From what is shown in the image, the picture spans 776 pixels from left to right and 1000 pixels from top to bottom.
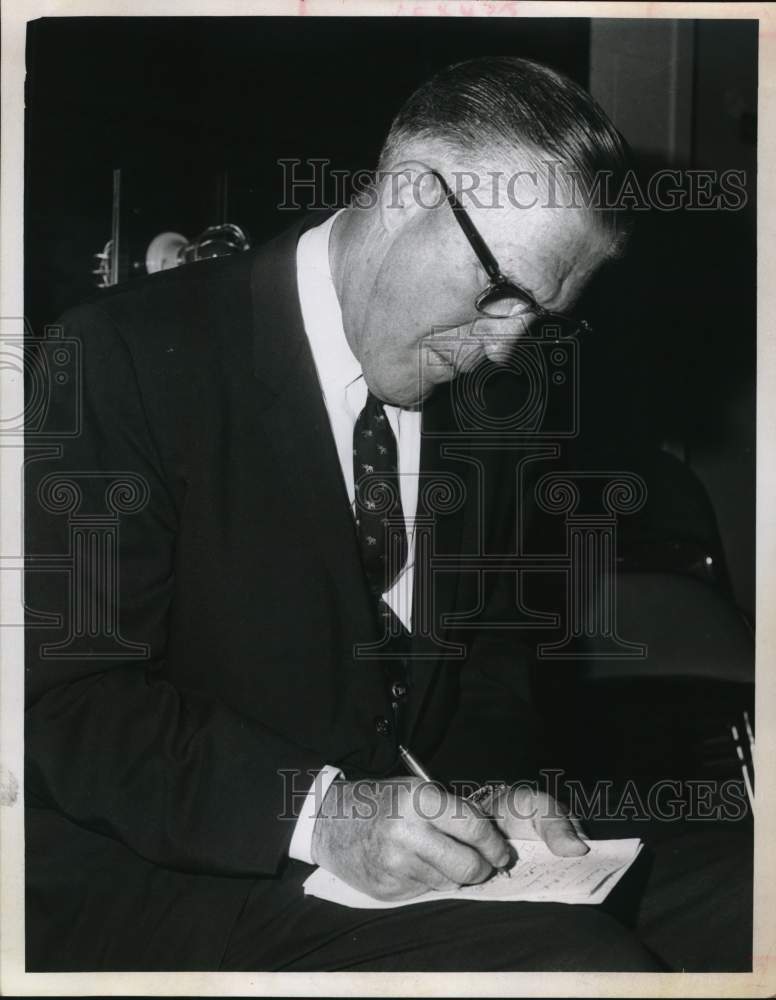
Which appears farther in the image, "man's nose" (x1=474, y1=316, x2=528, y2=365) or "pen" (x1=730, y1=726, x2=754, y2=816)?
"pen" (x1=730, y1=726, x2=754, y2=816)

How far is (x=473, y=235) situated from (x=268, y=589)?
0.46 metres

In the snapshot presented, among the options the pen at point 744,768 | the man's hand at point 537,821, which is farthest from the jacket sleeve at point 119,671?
the pen at point 744,768

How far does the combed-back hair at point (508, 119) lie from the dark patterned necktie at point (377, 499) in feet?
0.98

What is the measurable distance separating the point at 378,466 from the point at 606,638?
380 mm

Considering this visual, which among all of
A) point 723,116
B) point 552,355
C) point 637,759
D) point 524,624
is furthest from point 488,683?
point 723,116

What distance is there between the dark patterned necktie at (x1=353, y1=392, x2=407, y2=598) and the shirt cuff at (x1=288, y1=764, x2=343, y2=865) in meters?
0.23

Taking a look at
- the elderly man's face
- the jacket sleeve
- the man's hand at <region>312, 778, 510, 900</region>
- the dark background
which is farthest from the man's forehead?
the man's hand at <region>312, 778, 510, 900</region>

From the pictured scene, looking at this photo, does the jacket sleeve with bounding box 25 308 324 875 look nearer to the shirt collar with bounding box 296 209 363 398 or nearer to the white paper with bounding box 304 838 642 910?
the white paper with bounding box 304 838 642 910

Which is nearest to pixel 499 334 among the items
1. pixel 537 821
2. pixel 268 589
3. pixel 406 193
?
pixel 406 193

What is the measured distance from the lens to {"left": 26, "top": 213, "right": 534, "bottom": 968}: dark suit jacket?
114 cm

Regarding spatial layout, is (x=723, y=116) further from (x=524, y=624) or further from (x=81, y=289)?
(x=81, y=289)

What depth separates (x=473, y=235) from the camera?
115 cm

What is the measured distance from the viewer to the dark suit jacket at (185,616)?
114cm

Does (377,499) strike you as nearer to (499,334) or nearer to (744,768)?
(499,334)
